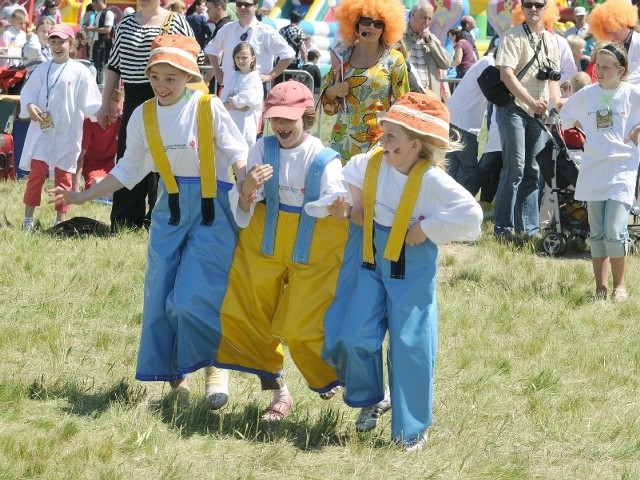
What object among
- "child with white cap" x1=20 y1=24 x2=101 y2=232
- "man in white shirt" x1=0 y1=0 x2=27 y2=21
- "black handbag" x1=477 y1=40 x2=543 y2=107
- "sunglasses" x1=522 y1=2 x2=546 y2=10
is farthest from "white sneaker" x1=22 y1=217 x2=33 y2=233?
"man in white shirt" x1=0 y1=0 x2=27 y2=21

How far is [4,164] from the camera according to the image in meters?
12.8

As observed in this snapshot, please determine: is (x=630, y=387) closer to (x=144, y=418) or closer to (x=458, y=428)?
(x=458, y=428)

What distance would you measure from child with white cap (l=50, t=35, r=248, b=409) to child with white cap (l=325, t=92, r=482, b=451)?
66 cm

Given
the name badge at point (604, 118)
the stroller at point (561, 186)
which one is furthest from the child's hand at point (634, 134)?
the stroller at point (561, 186)

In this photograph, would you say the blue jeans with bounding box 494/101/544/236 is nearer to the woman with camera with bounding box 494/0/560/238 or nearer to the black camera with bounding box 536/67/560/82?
the woman with camera with bounding box 494/0/560/238

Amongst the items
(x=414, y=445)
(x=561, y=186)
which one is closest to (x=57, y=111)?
(x=561, y=186)

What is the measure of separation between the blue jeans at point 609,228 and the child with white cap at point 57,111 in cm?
449

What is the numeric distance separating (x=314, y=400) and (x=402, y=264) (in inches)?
44.5

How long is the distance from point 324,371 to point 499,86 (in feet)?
16.8

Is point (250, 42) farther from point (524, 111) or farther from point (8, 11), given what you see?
point (8, 11)

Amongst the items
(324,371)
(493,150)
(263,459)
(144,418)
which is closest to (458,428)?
(324,371)

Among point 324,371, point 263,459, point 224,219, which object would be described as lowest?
point 263,459

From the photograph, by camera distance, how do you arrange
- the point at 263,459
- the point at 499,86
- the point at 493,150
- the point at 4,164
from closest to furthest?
1. the point at 263,459
2. the point at 499,86
3. the point at 493,150
4. the point at 4,164

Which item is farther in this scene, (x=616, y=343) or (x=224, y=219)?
(x=616, y=343)
